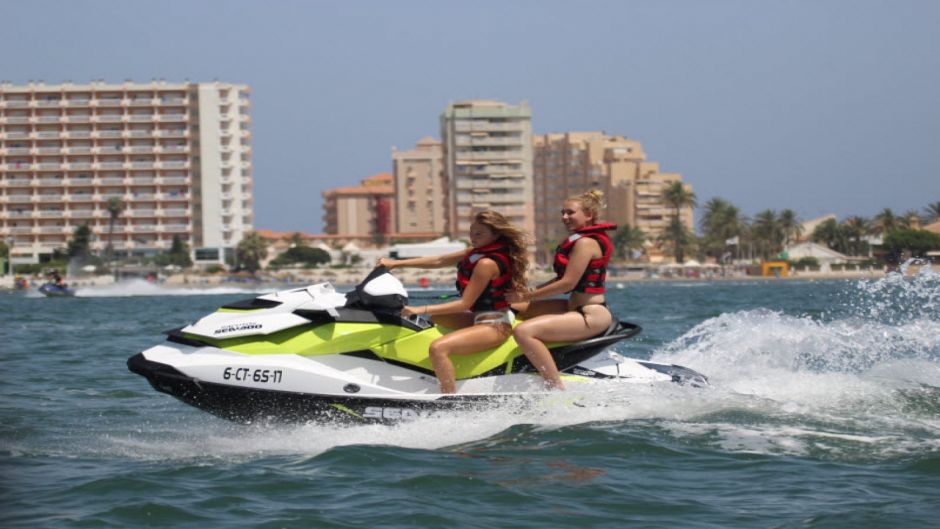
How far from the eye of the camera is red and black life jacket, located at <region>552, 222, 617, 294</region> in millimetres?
8766

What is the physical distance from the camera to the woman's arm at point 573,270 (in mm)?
8688

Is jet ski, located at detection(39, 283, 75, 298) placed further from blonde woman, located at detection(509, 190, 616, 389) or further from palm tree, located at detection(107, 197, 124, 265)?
blonde woman, located at detection(509, 190, 616, 389)

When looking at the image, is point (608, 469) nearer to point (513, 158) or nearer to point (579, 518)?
point (579, 518)

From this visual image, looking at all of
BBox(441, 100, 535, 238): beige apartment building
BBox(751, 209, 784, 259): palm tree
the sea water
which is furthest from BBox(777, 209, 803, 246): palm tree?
the sea water

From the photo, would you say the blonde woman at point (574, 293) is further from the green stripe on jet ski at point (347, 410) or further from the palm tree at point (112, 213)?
the palm tree at point (112, 213)

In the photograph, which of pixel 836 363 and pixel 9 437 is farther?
pixel 836 363

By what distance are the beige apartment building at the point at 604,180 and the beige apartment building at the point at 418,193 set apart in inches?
569

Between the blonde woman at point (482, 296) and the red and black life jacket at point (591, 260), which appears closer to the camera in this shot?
the blonde woman at point (482, 296)

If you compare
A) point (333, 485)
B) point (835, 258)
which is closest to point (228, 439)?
point (333, 485)

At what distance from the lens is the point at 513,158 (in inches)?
5468

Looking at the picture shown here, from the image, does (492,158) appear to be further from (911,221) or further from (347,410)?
(347,410)

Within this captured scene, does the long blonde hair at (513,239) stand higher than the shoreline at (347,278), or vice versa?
the long blonde hair at (513,239)

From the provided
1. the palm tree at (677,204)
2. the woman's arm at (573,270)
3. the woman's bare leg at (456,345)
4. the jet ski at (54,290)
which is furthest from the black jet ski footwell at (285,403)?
the palm tree at (677,204)

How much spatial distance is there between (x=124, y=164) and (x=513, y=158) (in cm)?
4092
